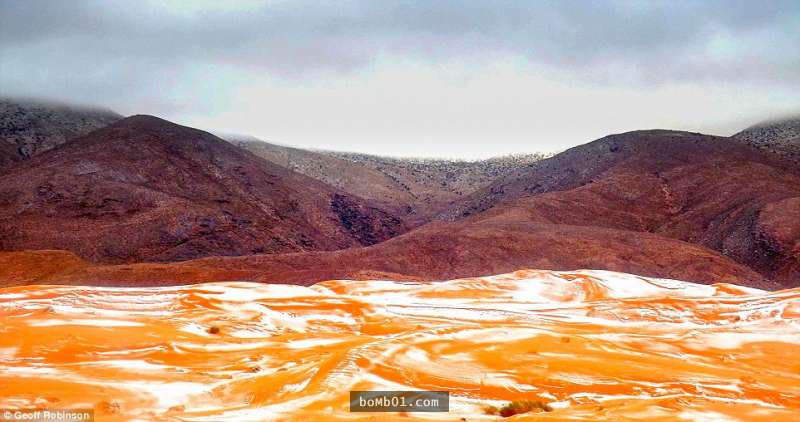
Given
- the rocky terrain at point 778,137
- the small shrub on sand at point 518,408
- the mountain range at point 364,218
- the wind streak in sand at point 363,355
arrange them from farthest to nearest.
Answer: the rocky terrain at point 778,137 → the mountain range at point 364,218 → the wind streak in sand at point 363,355 → the small shrub on sand at point 518,408

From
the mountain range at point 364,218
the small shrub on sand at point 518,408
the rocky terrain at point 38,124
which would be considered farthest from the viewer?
the rocky terrain at point 38,124

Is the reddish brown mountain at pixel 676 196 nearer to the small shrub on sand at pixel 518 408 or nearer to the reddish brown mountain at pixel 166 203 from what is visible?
the reddish brown mountain at pixel 166 203

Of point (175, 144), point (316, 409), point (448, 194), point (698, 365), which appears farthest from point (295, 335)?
point (448, 194)

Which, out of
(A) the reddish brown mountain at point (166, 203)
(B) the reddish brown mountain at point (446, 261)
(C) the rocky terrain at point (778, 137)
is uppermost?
(C) the rocky terrain at point (778, 137)

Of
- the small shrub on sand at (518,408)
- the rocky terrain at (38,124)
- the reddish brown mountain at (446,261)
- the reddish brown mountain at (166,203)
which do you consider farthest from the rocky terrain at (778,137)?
the rocky terrain at (38,124)

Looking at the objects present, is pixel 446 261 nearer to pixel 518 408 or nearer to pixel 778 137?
pixel 518 408

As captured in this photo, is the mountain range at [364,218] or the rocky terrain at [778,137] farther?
the rocky terrain at [778,137]
